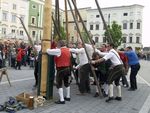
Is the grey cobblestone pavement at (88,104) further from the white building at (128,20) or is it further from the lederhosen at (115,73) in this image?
the white building at (128,20)

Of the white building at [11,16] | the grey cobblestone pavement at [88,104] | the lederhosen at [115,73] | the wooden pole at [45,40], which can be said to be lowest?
the grey cobblestone pavement at [88,104]

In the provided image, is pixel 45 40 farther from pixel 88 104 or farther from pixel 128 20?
pixel 128 20

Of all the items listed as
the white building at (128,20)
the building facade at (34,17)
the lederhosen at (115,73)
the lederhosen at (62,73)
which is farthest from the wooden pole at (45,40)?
the white building at (128,20)

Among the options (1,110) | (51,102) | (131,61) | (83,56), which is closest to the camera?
(1,110)

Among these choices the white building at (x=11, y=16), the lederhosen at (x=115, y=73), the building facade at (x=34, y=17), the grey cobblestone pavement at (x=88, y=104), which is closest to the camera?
the grey cobblestone pavement at (x=88, y=104)

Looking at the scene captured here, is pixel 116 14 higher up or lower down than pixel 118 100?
higher up

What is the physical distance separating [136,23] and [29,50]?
215ft

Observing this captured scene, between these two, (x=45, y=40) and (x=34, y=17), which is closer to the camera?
(x=45, y=40)

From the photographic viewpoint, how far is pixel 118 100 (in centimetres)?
1163

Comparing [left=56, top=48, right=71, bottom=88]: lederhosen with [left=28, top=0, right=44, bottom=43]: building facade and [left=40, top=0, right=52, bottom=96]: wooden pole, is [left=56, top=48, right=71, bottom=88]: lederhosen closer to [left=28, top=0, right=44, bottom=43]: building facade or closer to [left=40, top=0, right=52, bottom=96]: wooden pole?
[left=40, top=0, right=52, bottom=96]: wooden pole

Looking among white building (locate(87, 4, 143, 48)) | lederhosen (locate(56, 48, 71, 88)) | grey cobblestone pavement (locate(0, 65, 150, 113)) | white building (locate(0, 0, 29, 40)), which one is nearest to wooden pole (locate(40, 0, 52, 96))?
lederhosen (locate(56, 48, 71, 88))

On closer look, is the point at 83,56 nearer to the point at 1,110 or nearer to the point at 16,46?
the point at 1,110

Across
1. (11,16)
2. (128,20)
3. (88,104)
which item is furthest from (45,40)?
(128,20)

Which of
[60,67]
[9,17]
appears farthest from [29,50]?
[9,17]
